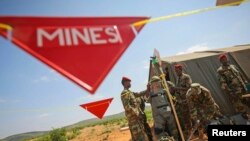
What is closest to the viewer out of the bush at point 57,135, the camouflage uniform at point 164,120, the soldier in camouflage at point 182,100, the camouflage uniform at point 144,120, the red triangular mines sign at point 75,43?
the red triangular mines sign at point 75,43

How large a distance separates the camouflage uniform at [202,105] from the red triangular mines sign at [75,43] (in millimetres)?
4698

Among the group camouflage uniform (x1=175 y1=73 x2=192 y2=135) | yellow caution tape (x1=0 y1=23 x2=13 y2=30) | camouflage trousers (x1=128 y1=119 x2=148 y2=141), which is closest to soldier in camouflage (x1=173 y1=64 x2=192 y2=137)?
camouflage uniform (x1=175 y1=73 x2=192 y2=135)

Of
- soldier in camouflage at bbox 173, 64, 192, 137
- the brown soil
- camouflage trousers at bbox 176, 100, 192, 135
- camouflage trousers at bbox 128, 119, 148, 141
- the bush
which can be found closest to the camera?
camouflage trousers at bbox 128, 119, 148, 141

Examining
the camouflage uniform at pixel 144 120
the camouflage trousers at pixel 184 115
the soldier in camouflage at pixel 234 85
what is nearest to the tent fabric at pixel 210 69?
the soldier in camouflage at pixel 234 85

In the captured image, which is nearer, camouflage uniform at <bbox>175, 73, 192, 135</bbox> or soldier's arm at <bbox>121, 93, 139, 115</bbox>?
soldier's arm at <bbox>121, 93, 139, 115</bbox>

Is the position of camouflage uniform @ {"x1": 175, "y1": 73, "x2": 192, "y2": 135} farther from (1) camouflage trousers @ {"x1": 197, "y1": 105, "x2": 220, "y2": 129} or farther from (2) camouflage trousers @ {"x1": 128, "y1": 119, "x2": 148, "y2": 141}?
(2) camouflage trousers @ {"x1": 128, "y1": 119, "x2": 148, "y2": 141}

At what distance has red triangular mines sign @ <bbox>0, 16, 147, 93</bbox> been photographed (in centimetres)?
320

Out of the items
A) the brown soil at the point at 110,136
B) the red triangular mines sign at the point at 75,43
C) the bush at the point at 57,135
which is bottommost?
the brown soil at the point at 110,136

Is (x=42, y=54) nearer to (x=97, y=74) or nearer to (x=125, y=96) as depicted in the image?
(x=97, y=74)

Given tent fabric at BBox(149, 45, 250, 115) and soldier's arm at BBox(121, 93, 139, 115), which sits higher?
tent fabric at BBox(149, 45, 250, 115)

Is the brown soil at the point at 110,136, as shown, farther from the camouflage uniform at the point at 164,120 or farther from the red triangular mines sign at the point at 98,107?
the red triangular mines sign at the point at 98,107

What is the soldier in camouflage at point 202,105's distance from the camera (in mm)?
7672

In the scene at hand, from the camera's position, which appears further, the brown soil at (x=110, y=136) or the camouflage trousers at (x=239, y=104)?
the brown soil at (x=110, y=136)

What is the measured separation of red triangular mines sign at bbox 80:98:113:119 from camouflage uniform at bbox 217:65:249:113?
381 cm
